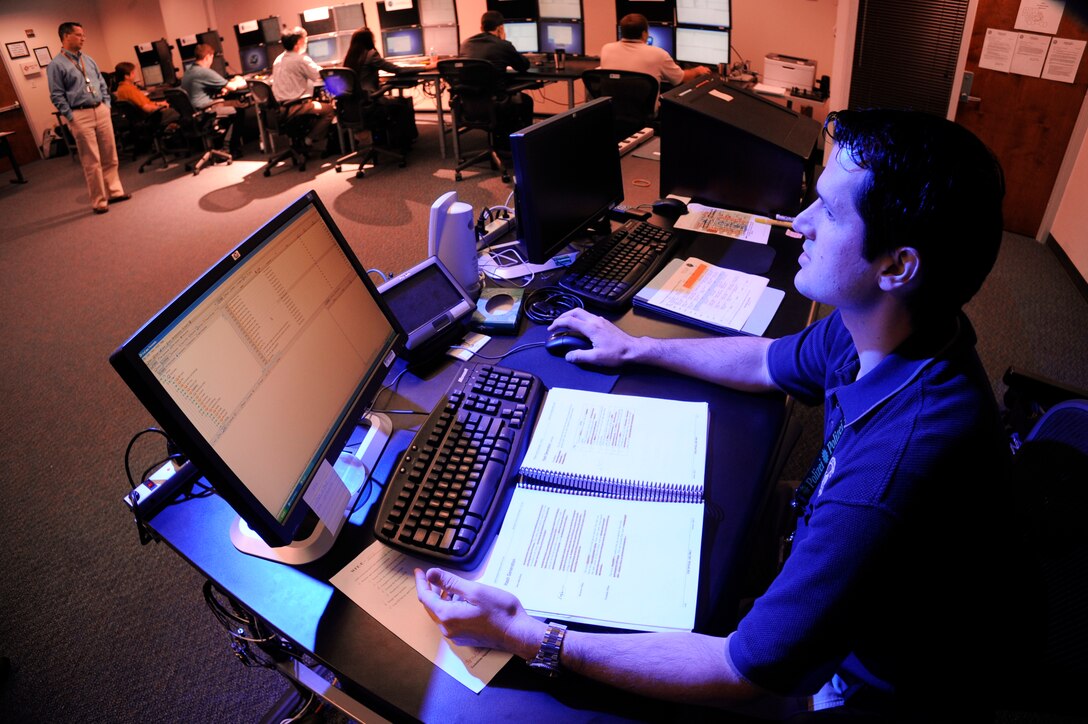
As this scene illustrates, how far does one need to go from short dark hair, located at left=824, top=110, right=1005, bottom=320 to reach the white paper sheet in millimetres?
775

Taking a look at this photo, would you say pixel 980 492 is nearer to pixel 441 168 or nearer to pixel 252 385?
pixel 252 385

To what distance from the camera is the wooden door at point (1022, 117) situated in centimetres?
349

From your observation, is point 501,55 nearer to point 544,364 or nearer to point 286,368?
point 544,364

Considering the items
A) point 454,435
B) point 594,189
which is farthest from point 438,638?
point 594,189

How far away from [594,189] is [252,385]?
1.27m

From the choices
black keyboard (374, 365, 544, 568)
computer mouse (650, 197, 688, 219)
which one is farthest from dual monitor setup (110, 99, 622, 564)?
computer mouse (650, 197, 688, 219)

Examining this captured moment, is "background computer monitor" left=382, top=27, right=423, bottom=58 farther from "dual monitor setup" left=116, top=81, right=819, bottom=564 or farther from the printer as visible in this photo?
"dual monitor setup" left=116, top=81, right=819, bottom=564

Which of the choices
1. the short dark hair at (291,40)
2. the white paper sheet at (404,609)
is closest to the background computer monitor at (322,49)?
the short dark hair at (291,40)

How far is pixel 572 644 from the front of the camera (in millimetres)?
843

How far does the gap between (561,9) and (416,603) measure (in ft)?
20.5

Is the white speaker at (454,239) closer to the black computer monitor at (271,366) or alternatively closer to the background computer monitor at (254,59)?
the black computer monitor at (271,366)

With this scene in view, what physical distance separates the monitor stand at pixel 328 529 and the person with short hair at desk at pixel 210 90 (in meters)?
6.48

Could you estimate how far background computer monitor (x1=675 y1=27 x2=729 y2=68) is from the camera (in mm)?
5220

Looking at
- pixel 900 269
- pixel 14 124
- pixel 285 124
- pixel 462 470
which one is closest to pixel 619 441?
pixel 462 470
